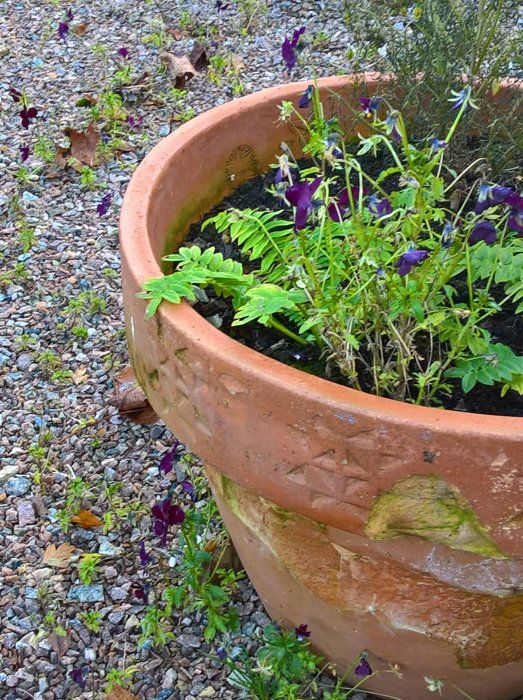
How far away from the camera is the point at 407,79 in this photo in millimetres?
2053

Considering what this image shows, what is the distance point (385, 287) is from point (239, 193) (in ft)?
2.33

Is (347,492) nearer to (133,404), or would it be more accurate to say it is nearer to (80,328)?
(133,404)

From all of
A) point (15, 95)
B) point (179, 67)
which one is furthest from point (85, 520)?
point (179, 67)

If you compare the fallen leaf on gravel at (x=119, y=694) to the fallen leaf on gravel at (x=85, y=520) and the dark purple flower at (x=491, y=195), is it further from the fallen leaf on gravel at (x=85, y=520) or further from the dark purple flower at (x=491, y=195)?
the dark purple flower at (x=491, y=195)

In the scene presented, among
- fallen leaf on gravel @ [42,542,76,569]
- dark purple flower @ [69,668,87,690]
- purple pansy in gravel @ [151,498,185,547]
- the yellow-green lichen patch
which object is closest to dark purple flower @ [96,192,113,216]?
fallen leaf on gravel @ [42,542,76,569]

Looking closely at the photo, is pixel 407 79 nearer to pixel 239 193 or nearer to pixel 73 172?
pixel 239 193

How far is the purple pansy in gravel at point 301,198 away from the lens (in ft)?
4.44

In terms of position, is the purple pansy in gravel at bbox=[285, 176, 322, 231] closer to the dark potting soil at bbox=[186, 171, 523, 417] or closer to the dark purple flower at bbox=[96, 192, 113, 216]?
the dark potting soil at bbox=[186, 171, 523, 417]

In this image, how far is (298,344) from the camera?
1678mm

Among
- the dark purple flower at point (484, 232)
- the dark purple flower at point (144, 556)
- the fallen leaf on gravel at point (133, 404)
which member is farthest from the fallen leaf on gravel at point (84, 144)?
the dark purple flower at point (484, 232)

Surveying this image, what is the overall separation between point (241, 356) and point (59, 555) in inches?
44.0

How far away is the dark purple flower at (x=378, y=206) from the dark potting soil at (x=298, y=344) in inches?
11.9

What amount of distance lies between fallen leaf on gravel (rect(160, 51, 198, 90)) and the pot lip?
2366 millimetres

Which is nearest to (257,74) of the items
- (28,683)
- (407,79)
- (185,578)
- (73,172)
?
(73,172)
